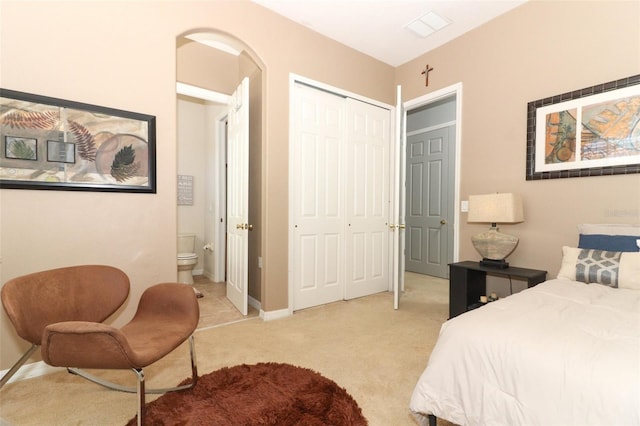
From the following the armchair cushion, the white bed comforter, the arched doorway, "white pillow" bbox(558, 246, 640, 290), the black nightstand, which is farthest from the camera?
the arched doorway

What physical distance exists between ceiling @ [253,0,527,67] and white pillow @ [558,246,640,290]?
2.38m

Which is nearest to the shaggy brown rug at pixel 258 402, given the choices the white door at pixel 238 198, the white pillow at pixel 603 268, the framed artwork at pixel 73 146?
the white door at pixel 238 198

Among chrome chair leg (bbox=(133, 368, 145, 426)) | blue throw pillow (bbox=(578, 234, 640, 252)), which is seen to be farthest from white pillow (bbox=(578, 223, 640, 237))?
chrome chair leg (bbox=(133, 368, 145, 426))

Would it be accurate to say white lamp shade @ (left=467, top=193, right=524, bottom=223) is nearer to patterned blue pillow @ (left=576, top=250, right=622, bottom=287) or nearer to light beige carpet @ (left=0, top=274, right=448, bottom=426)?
patterned blue pillow @ (left=576, top=250, right=622, bottom=287)

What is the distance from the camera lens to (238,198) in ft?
10.9

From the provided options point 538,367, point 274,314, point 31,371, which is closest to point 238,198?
point 274,314

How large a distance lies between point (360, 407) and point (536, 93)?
9.83 feet

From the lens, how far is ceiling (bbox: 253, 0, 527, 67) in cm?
289

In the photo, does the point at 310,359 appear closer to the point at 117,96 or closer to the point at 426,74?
the point at 117,96

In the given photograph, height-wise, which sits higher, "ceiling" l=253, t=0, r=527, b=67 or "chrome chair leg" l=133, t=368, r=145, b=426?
"ceiling" l=253, t=0, r=527, b=67

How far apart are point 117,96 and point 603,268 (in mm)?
3560

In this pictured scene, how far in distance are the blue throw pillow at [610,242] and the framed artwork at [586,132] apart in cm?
53

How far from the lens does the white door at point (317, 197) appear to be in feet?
10.8

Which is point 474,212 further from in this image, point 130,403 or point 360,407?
point 130,403
